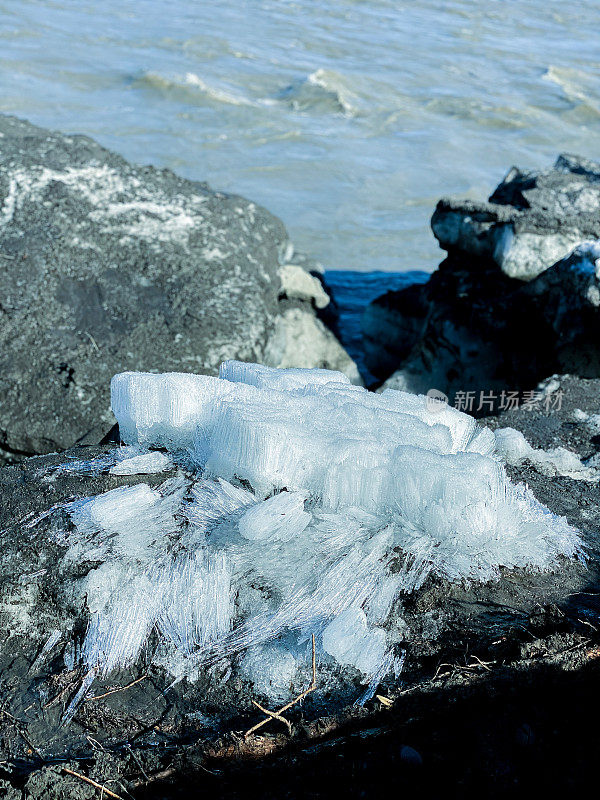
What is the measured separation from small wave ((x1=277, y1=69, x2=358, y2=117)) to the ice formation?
412 inches

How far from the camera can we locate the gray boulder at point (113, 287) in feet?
13.3

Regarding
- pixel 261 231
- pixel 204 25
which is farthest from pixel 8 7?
pixel 261 231

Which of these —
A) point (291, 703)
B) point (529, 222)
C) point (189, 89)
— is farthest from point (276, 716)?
point (189, 89)

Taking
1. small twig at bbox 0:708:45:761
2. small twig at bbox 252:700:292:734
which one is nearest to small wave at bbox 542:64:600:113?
small twig at bbox 252:700:292:734

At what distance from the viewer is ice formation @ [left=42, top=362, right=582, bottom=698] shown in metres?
2.04

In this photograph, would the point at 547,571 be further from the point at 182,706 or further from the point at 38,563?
the point at 38,563

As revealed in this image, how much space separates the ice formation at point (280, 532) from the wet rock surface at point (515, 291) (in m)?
2.11

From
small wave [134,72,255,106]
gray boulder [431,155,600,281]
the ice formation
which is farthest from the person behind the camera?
small wave [134,72,255,106]

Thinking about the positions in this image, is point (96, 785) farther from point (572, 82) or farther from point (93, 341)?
point (572, 82)

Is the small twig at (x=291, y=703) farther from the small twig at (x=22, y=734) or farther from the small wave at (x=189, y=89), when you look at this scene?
the small wave at (x=189, y=89)

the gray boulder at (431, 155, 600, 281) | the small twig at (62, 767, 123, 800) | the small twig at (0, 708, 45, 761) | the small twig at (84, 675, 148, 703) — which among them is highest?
the gray boulder at (431, 155, 600, 281)

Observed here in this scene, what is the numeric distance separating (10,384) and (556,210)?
3.52m

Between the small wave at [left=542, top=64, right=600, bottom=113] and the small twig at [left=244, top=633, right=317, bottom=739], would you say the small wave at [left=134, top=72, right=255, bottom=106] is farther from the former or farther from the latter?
the small twig at [left=244, top=633, right=317, bottom=739]

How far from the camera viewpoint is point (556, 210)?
5.08 m
